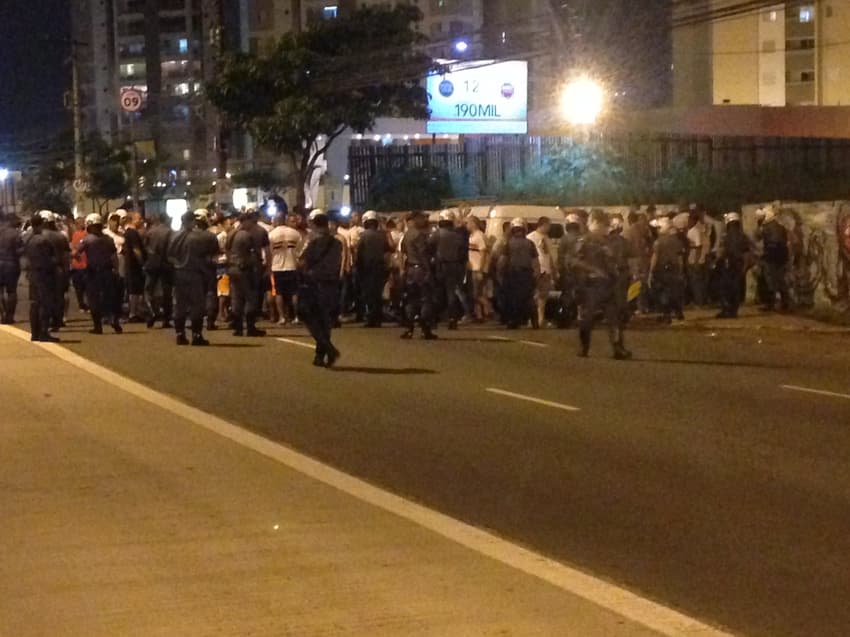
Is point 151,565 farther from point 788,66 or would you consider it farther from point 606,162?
point 788,66

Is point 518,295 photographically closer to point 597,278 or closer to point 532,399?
point 597,278

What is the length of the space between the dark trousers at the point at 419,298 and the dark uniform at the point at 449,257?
2.22 feet

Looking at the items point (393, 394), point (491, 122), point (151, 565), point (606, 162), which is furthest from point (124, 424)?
point (491, 122)

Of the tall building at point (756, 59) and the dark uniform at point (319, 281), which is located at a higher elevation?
the tall building at point (756, 59)

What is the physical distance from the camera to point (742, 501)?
9.51m

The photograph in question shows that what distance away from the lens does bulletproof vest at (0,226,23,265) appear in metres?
21.0

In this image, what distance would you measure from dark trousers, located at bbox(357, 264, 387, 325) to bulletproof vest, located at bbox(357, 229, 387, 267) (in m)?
0.08

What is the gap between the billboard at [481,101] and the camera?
51.1 metres

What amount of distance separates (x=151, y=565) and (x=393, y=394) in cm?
690

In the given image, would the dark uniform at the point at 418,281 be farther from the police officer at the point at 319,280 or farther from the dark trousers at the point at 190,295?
the police officer at the point at 319,280

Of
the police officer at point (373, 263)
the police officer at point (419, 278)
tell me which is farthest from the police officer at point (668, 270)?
the police officer at point (373, 263)

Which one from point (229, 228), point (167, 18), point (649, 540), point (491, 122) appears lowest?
point (649, 540)

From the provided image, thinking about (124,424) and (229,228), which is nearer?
(124,424)

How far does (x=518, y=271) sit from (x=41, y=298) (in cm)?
660
